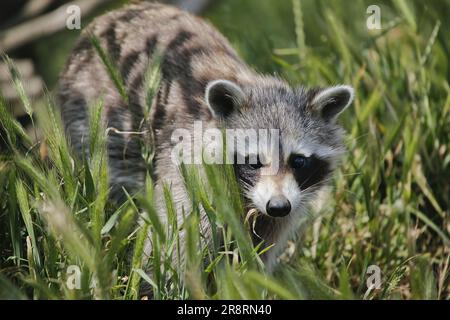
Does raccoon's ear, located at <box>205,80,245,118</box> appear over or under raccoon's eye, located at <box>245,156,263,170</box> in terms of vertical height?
over

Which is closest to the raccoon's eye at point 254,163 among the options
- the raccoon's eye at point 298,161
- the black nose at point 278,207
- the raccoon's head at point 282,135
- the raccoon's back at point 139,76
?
the raccoon's head at point 282,135

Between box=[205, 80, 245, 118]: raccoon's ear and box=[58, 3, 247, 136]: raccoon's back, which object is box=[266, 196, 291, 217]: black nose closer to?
box=[205, 80, 245, 118]: raccoon's ear

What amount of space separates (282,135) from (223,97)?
19.4 inches

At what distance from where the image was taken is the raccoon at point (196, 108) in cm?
Answer: 553

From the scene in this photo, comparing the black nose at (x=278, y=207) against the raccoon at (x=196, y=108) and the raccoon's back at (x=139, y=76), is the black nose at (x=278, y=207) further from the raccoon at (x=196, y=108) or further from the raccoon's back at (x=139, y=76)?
the raccoon's back at (x=139, y=76)

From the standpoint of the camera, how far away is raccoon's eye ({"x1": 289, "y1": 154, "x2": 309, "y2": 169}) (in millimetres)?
5566

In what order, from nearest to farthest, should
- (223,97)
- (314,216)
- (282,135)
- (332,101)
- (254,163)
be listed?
(254,163) → (282,135) → (223,97) → (332,101) → (314,216)

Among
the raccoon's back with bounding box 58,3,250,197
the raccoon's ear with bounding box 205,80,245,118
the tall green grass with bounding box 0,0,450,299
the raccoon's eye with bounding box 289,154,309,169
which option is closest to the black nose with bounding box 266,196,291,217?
the tall green grass with bounding box 0,0,450,299

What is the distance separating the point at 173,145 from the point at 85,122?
1.07 metres

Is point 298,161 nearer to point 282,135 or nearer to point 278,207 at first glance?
point 282,135

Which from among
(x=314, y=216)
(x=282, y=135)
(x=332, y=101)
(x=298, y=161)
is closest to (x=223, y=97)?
(x=282, y=135)

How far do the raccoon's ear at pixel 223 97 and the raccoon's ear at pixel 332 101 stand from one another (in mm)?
527

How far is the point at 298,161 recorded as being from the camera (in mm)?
5602
